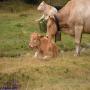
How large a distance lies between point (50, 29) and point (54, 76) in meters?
4.23

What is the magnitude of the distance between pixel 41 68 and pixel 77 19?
11.3 feet

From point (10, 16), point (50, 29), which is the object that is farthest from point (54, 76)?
point (10, 16)

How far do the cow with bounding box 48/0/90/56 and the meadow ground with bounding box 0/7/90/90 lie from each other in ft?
2.49

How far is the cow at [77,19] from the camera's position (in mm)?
16594

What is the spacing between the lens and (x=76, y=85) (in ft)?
38.9

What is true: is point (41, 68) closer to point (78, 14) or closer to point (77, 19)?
point (77, 19)

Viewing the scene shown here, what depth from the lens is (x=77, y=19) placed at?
54.4ft

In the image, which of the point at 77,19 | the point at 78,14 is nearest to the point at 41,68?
the point at 77,19

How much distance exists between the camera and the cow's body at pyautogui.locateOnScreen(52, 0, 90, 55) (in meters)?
16.6

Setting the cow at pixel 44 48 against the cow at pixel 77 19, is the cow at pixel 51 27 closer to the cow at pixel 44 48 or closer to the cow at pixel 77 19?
the cow at pixel 77 19

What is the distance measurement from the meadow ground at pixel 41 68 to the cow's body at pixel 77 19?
2.49ft

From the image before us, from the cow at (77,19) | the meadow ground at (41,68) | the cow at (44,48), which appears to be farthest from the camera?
the cow at (77,19)

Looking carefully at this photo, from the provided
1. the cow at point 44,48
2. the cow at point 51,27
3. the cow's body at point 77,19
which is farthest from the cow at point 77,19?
the cow at point 44,48

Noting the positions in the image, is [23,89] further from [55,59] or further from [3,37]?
[3,37]
